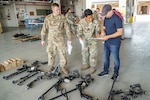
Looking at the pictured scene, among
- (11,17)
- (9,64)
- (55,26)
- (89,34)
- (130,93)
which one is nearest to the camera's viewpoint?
(130,93)

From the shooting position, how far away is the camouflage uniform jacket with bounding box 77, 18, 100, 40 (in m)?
3.45

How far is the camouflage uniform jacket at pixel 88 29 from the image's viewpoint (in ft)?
11.3

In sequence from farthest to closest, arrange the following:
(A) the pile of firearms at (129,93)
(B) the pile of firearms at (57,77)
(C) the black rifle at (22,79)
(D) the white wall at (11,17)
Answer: (D) the white wall at (11,17)
(C) the black rifle at (22,79)
(B) the pile of firearms at (57,77)
(A) the pile of firearms at (129,93)

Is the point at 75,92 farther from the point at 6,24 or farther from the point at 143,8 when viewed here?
the point at 143,8

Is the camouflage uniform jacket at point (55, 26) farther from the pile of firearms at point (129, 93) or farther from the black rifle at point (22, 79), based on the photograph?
the pile of firearms at point (129, 93)

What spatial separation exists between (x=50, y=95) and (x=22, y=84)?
84 centimetres

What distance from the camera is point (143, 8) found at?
3012cm

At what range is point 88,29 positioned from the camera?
3494 millimetres

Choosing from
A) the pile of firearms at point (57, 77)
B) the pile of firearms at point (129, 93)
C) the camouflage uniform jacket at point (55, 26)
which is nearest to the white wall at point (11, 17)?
the pile of firearms at point (57, 77)

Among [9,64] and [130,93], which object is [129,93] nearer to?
[130,93]

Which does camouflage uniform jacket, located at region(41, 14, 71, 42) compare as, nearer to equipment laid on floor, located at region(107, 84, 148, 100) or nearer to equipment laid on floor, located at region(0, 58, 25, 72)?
equipment laid on floor, located at region(0, 58, 25, 72)

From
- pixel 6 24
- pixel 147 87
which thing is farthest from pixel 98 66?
pixel 6 24

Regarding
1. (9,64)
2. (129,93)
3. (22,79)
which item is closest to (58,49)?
(22,79)

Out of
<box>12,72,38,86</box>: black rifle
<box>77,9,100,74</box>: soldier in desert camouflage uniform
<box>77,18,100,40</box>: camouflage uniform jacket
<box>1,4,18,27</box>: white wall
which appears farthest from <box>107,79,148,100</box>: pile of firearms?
<box>1,4,18,27</box>: white wall
